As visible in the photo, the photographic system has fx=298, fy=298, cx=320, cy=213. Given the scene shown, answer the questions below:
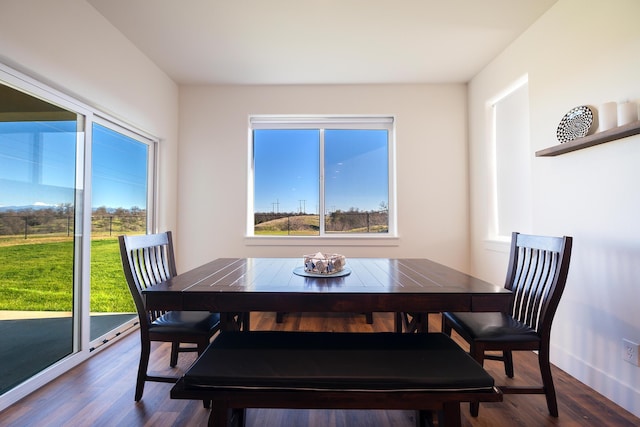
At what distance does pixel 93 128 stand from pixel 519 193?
3.67 metres

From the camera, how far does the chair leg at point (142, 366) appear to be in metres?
1.64

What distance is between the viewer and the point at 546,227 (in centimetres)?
229

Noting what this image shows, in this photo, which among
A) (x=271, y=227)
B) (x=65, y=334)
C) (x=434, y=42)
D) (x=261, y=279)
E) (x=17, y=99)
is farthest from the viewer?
(x=271, y=227)

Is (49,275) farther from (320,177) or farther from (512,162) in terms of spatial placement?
(512,162)

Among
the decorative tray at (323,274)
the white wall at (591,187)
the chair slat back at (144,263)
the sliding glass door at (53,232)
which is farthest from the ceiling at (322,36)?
the decorative tray at (323,274)

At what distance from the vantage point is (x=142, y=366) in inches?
65.2

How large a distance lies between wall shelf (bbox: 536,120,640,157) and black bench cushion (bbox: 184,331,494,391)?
1.48 metres

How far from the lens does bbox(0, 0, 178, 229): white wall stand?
169cm

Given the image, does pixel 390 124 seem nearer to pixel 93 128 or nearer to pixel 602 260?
pixel 602 260

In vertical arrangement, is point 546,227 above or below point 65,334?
above

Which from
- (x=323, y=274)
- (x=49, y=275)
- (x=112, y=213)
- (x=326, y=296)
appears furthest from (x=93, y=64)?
(x=326, y=296)

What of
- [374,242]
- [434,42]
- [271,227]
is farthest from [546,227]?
[271,227]

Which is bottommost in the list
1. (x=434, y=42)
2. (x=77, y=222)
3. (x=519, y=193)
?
(x=77, y=222)

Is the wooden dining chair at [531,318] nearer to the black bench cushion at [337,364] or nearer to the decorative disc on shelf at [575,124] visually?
the black bench cushion at [337,364]
